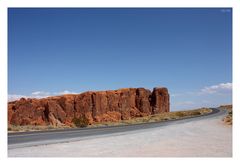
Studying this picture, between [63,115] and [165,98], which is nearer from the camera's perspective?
[63,115]

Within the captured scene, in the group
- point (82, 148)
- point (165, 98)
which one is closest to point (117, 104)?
point (165, 98)

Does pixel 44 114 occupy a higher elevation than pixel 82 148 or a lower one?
lower

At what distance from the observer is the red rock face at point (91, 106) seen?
90438 mm

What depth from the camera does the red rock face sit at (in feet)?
297

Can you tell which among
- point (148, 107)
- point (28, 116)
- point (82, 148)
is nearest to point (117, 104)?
point (148, 107)

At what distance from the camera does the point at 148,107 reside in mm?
110500

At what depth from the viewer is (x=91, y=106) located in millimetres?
101438
